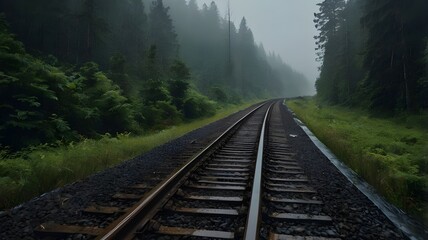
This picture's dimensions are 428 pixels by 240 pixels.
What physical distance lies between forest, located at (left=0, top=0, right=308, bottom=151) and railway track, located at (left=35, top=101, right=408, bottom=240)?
5.19 metres

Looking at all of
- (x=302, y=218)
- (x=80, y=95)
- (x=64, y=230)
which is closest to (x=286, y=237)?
(x=302, y=218)

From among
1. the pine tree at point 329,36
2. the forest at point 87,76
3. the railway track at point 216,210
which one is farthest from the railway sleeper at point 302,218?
the pine tree at point 329,36

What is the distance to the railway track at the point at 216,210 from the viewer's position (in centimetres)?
309

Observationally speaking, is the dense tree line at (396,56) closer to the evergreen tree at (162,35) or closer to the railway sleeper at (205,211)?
the railway sleeper at (205,211)

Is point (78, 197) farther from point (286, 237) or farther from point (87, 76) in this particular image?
point (87, 76)

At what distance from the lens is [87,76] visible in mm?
13695

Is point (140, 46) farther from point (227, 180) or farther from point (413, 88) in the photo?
point (227, 180)

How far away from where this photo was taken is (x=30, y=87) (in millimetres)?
9094

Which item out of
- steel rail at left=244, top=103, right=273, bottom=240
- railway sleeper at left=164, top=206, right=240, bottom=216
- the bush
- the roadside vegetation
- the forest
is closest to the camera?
steel rail at left=244, top=103, right=273, bottom=240

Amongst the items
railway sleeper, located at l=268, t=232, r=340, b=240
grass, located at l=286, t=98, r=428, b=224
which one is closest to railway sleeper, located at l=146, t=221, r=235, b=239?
railway sleeper, located at l=268, t=232, r=340, b=240

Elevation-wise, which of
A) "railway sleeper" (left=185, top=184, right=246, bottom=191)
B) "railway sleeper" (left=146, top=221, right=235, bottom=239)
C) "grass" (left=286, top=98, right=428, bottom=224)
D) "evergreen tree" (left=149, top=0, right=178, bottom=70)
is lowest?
"grass" (left=286, top=98, right=428, bottom=224)

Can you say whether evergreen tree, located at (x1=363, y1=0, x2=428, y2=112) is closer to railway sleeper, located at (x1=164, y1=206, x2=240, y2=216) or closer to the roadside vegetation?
the roadside vegetation

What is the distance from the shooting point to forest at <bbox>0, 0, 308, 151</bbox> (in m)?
8.95

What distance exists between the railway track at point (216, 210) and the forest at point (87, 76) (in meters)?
5.19
